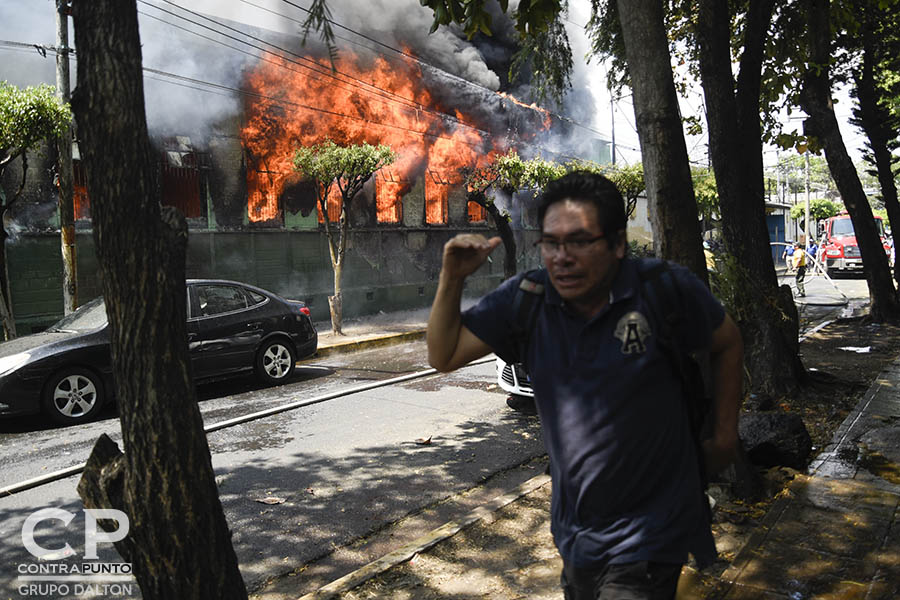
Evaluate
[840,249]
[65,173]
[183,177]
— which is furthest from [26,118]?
[840,249]

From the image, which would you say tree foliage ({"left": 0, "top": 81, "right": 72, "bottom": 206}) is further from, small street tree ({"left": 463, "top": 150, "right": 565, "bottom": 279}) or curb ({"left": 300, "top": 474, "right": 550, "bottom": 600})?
small street tree ({"left": 463, "top": 150, "right": 565, "bottom": 279})

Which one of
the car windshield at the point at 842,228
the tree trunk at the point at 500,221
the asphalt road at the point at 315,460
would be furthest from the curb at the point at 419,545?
the car windshield at the point at 842,228

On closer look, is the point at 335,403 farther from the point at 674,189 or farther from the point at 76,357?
the point at 674,189

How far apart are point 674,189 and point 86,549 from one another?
4.44 metres

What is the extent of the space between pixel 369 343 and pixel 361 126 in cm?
815

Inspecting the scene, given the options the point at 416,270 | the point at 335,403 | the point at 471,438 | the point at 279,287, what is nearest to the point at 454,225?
the point at 416,270

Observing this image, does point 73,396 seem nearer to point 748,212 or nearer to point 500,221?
point 748,212

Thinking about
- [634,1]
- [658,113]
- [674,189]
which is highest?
[634,1]

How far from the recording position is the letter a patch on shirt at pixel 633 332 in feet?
6.83

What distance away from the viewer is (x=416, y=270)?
74.4ft

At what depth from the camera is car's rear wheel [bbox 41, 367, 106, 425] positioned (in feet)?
27.0

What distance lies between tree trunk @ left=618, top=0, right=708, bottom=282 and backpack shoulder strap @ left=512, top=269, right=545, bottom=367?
287 cm

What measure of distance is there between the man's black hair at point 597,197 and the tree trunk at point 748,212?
5493 mm

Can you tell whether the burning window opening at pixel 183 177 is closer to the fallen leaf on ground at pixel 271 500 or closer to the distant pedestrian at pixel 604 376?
the fallen leaf on ground at pixel 271 500
